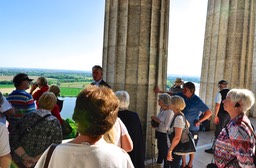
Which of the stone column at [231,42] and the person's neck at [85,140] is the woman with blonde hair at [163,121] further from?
the stone column at [231,42]

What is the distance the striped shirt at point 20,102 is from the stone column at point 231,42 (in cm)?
628

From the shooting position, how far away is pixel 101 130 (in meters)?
1.22

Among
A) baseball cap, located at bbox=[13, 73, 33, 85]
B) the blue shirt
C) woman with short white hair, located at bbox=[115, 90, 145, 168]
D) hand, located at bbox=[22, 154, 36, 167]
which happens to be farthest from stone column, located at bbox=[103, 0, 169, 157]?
hand, located at bbox=[22, 154, 36, 167]

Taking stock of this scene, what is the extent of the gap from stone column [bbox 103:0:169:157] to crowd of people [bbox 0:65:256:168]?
405 mm

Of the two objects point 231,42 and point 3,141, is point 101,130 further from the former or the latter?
point 231,42

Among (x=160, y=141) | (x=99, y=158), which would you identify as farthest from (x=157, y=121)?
(x=99, y=158)

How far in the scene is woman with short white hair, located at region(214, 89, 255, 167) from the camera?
1990 millimetres

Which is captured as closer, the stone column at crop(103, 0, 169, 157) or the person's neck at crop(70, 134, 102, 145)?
the person's neck at crop(70, 134, 102, 145)

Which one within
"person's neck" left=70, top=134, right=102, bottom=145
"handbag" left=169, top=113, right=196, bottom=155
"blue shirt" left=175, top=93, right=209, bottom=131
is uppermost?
"person's neck" left=70, top=134, right=102, bottom=145

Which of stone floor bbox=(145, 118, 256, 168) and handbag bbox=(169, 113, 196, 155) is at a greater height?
handbag bbox=(169, 113, 196, 155)

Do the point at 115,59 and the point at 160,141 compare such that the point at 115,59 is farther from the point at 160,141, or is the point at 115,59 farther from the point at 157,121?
the point at 160,141

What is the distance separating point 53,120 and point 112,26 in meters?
2.56

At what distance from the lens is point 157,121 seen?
13.3 feet

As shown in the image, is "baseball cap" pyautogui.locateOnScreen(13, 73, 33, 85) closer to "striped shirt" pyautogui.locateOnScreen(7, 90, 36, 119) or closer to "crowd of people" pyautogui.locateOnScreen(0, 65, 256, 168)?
"crowd of people" pyautogui.locateOnScreen(0, 65, 256, 168)
